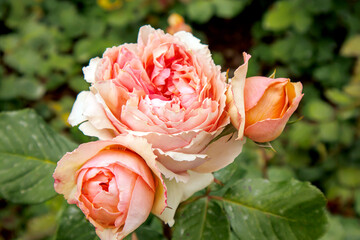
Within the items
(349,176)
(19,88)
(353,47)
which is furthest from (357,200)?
(19,88)

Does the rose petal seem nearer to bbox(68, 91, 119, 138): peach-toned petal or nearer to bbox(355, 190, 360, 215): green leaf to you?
bbox(68, 91, 119, 138): peach-toned petal

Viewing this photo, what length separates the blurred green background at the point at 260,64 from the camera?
163 centimetres

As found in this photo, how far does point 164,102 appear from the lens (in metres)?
0.52

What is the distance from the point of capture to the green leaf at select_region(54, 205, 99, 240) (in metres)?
0.68

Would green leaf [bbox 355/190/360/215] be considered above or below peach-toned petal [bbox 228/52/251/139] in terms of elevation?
below

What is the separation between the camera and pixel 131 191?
0.46 meters

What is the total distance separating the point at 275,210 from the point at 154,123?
0.30 m

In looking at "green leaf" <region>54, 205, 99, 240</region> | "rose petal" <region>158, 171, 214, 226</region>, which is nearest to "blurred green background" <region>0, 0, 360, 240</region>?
"green leaf" <region>54, 205, 99, 240</region>

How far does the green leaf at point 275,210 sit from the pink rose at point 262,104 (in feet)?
0.62

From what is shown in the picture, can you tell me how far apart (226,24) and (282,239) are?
192 cm

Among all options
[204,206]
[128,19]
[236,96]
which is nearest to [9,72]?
[128,19]

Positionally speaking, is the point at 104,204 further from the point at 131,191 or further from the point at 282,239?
the point at 282,239

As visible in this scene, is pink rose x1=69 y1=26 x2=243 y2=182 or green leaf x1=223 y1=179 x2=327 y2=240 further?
green leaf x1=223 y1=179 x2=327 y2=240

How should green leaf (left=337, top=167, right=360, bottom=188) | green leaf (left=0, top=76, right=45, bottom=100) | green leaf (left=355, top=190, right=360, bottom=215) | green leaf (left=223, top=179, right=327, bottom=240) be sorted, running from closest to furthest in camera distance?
green leaf (left=223, top=179, right=327, bottom=240)
green leaf (left=355, top=190, right=360, bottom=215)
green leaf (left=337, top=167, right=360, bottom=188)
green leaf (left=0, top=76, right=45, bottom=100)
